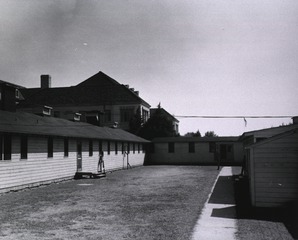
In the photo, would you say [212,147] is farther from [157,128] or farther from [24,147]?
[24,147]

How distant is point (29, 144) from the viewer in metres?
16.2

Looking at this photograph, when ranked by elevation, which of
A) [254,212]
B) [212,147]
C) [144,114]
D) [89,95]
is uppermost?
[89,95]

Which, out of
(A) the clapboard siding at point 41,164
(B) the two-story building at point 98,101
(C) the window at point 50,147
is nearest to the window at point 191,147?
(B) the two-story building at point 98,101

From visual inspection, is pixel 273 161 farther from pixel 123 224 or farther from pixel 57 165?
pixel 57 165

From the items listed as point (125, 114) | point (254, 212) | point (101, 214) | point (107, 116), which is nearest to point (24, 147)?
point (101, 214)

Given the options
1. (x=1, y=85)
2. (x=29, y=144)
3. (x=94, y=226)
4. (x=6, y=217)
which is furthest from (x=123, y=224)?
(x=1, y=85)

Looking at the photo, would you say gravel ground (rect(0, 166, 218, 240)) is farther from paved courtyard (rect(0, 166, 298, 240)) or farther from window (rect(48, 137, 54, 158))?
window (rect(48, 137, 54, 158))

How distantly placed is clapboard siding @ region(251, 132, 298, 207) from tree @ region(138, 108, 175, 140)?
3616 cm

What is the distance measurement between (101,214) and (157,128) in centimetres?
3784

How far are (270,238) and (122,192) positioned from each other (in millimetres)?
8533

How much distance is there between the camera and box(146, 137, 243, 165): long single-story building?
3947 centimetres

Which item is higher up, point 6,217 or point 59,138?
point 59,138

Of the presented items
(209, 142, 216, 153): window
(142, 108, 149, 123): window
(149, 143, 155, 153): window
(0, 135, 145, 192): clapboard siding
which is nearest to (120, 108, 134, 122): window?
(142, 108, 149, 123): window

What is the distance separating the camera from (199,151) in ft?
132
